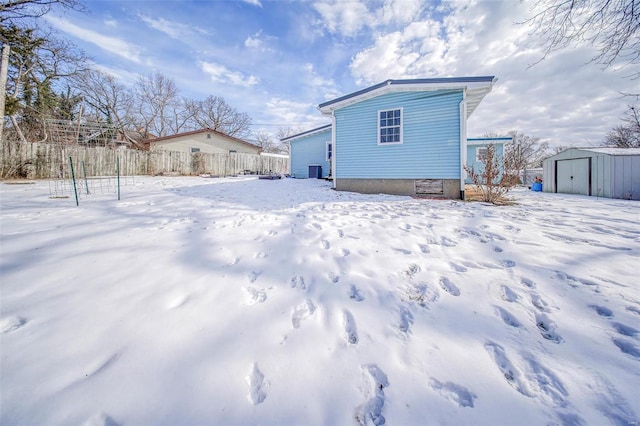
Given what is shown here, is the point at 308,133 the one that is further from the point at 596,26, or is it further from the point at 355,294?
the point at 355,294

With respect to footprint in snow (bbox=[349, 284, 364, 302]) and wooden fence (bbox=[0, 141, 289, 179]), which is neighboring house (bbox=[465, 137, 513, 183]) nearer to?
footprint in snow (bbox=[349, 284, 364, 302])

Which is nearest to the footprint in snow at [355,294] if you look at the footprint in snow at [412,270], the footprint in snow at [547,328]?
the footprint in snow at [412,270]

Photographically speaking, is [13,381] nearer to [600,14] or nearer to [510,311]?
[510,311]

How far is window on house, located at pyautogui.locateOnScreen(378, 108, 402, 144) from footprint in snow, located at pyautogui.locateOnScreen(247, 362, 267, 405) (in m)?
7.76

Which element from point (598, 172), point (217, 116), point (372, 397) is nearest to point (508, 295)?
point (372, 397)

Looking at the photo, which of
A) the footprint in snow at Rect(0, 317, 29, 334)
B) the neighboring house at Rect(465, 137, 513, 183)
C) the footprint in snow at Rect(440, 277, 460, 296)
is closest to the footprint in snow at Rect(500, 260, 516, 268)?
the footprint in snow at Rect(440, 277, 460, 296)

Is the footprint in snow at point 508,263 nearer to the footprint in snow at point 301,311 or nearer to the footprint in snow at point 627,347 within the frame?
the footprint in snow at point 627,347

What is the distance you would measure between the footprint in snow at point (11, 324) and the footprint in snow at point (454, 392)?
2523mm

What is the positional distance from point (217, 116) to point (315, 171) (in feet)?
85.6

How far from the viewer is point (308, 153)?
14883 millimetres

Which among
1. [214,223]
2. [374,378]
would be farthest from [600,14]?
[214,223]

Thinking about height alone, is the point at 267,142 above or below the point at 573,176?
above

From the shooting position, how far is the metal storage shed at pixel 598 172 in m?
8.05

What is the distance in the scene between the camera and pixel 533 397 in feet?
3.78
